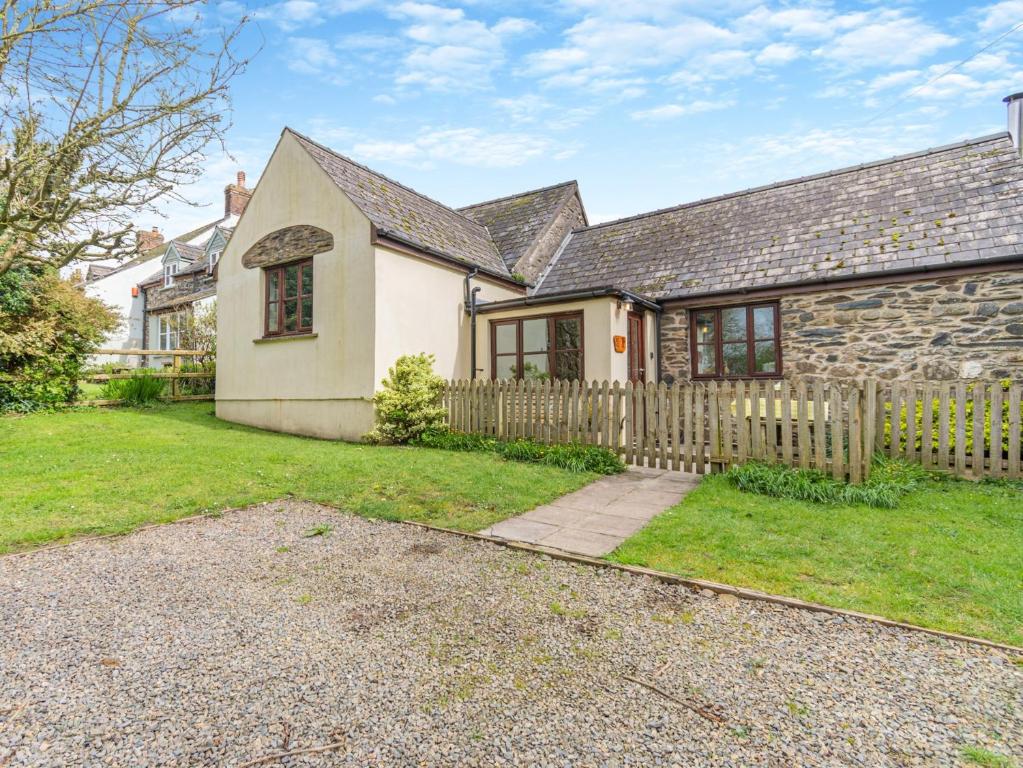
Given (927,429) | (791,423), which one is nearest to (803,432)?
(791,423)

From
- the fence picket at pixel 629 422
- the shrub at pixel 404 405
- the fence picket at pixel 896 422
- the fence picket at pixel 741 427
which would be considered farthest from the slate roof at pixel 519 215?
the fence picket at pixel 896 422

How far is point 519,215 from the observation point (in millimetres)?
16406

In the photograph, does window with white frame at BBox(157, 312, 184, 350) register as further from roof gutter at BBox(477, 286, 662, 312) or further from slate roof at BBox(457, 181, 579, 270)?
roof gutter at BBox(477, 286, 662, 312)

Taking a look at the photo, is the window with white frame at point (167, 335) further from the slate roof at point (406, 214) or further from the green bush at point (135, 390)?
the slate roof at point (406, 214)

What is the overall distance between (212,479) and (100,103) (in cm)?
564

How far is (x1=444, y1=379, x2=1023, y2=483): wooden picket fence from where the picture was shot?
6379 millimetres

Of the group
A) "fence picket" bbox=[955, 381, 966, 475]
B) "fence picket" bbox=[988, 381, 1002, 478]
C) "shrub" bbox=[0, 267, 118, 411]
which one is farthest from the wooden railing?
"fence picket" bbox=[988, 381, 1002, 478]

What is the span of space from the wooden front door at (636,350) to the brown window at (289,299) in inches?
294

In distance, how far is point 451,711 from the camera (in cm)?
217

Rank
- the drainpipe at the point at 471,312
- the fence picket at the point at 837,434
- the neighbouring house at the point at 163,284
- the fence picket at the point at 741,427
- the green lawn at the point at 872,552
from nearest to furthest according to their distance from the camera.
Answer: the green lawn at the point at 872,552
the fence picket at the point at 837,434
the fence picket at the point at 741,427
the drainpipe at the point at 471,312
the neighbouring house at the point at 163,284

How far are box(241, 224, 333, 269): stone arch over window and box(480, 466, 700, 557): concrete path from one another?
8.35m

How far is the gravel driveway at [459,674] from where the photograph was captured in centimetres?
197

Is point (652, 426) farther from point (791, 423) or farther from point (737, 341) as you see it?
point (737, 341)

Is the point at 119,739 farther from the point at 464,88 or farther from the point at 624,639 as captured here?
the point at 464,88
